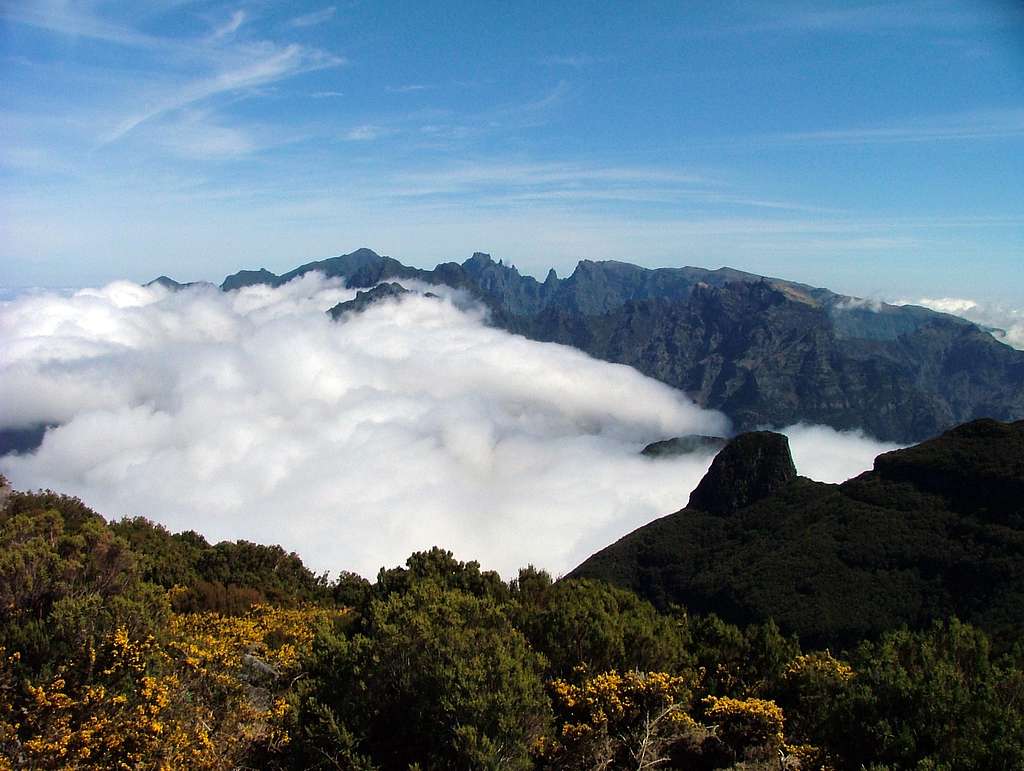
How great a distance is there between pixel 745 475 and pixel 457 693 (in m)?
94.6

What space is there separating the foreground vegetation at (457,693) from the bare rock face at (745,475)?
8355 cm

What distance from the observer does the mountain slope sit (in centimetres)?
5891

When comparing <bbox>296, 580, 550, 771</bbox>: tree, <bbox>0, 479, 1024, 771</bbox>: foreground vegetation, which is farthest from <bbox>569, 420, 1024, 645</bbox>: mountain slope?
<bbox>296, 580, 550, 771</bbox>: tree

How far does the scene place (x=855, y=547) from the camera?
69.4 metres

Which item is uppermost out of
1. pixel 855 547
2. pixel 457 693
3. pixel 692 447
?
pixel 457 693

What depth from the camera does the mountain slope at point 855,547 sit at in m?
58.9

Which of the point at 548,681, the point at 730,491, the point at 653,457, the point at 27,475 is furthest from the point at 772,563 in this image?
the point at 27,475

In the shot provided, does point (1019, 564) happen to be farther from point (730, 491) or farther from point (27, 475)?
point (27, 475)

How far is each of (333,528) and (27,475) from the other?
89864 millimetres

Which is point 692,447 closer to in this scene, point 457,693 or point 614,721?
point 614,721

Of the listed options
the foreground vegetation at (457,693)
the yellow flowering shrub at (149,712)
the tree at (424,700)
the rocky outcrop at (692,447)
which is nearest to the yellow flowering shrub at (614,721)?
the foreground vegetation at (457,693)

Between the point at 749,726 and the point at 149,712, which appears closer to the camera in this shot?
the point at 149,712

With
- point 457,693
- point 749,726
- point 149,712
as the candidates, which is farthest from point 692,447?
point 149,712

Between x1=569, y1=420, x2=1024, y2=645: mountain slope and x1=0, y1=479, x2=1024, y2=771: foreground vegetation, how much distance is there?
43945mm
